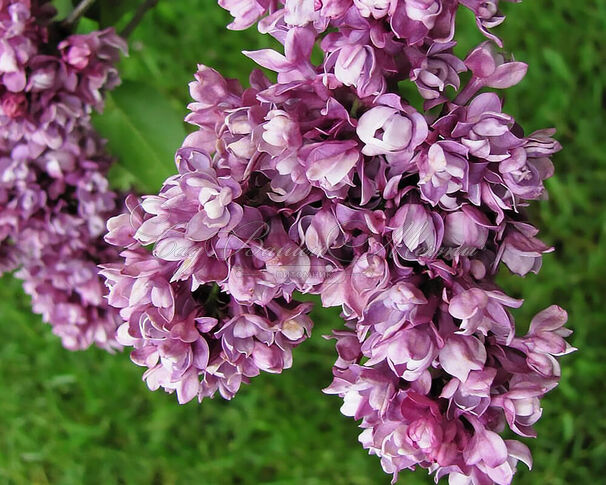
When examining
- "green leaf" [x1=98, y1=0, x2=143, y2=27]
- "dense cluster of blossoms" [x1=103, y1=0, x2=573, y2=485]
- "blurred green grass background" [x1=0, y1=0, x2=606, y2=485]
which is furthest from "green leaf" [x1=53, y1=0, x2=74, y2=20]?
"blurred green grass background" [x1=0, y1=0, x2=606, y2=485]

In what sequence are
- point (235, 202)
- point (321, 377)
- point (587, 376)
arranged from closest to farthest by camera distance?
point (235, 202) < point (587, 376) < point (321, 377)

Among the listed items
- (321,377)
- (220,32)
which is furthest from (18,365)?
(220,32)

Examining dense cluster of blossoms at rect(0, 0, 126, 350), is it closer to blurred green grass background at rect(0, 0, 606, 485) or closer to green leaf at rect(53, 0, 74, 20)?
green leaf at rect(53, 0, 74, 20)

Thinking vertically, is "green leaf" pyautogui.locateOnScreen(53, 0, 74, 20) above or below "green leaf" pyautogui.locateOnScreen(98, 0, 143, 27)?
below

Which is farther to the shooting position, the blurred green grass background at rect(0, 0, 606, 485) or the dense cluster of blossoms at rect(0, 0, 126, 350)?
the blurred green grass background at rect(0, 0, 606, 485)

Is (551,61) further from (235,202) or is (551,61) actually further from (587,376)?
(235,202)

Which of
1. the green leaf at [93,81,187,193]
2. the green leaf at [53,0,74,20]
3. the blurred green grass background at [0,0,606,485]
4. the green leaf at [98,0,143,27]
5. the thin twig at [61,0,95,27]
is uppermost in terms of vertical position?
the thin twig at [61,0,95,27]
